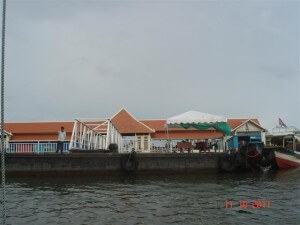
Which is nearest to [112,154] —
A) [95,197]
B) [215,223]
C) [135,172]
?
[135,172]

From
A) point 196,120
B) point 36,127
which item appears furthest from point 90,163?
point 36,127

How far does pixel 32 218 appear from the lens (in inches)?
351

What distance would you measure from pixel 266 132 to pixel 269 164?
14217 mm

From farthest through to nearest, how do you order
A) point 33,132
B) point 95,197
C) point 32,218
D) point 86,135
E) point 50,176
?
point 33,132 → point 86,135 → point 50,176 → point 95,197 → point 32,218

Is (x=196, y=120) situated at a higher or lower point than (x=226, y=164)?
higher

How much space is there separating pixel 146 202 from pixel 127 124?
25224 millimetres

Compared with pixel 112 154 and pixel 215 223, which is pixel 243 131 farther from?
pixel 215 223

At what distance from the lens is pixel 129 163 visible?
18.7 metres

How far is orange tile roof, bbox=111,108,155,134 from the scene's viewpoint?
35219 mm

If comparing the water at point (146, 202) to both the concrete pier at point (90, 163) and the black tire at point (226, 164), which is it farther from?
the black tire at point (226, 164)

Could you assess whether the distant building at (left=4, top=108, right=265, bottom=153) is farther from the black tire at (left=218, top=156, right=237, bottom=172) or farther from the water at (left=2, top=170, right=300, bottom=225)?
the water at (left=2, top=170, right=300, bottom=225)

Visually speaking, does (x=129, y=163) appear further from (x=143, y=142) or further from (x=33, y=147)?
(x=143, y=142)
